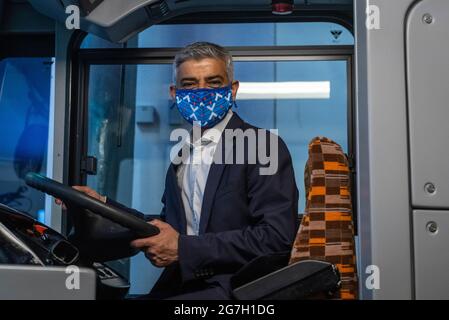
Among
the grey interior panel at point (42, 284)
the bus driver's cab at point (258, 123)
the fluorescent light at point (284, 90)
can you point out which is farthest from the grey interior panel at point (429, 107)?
the fluorescent light at point (284, 90)

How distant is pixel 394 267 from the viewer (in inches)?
54.7

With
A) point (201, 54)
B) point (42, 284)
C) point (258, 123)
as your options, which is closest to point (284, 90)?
point (258, 123)

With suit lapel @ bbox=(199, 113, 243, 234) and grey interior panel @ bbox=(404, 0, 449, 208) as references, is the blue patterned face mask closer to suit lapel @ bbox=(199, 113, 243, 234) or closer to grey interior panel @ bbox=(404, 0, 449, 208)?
suit lapel @ bbox=(199, 113, 243, 234)

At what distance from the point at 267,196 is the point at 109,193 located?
6.74 feet

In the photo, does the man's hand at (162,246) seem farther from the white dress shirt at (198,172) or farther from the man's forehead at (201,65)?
the man's forehead at (201,65)

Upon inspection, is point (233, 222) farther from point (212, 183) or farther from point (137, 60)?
point (137, 60)

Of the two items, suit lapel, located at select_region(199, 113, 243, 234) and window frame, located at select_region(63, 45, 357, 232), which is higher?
window frame, located at select_region(63, 45, 357, 232)

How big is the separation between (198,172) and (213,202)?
0.51 feet

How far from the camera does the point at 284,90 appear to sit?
3.67 metres

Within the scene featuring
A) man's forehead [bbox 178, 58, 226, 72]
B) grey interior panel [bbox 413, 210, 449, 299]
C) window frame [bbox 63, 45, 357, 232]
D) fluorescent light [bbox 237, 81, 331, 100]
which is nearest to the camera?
grey interior panel [bbox 413, 210, 449, 299]

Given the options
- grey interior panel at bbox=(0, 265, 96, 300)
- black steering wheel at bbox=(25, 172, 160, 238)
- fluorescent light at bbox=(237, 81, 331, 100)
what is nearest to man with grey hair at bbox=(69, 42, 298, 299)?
black steering wheel at bbox=(25, 172, 160, 238)

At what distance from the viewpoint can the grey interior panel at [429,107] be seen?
55.2 inches

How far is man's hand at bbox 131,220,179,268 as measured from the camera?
172 centimetres

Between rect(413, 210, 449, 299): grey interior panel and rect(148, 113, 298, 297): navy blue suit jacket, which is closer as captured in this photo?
rect(413, 210, 449, 299): grey interior panel
